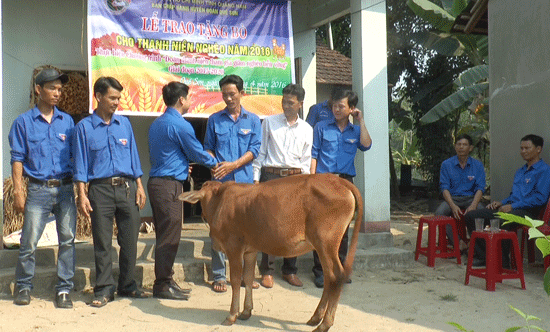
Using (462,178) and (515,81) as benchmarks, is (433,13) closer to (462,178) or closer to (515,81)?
(515,81)

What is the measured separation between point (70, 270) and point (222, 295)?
147 centimetres

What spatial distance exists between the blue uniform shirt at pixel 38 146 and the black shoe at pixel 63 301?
1076mm

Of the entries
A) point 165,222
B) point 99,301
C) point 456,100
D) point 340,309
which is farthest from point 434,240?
point 456,100

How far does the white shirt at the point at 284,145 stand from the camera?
19.9 ft

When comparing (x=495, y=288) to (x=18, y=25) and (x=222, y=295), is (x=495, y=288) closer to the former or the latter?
(x=222, y=295)

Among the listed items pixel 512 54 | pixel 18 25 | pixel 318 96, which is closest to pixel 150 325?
pixel 18 25

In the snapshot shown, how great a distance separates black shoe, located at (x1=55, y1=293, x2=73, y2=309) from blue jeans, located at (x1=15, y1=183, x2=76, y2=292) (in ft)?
0.19

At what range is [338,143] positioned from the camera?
20.6 feet

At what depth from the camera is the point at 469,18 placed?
904cm

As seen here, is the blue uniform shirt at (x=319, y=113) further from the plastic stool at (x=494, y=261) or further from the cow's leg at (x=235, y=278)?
the cow's leg at (x=235, y=278)

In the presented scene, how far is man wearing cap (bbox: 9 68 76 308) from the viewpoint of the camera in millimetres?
5188

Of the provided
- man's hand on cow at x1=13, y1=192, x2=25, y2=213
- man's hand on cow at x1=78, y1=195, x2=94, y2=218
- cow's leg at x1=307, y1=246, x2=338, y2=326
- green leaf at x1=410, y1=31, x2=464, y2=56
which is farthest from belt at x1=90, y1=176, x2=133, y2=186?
green leaf at x1=410, y1=31, x2=464, y2=56

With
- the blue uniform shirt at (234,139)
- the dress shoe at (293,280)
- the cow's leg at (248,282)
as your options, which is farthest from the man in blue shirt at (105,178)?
the dress shoe at (293,280)

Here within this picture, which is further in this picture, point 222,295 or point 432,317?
point 222,295
